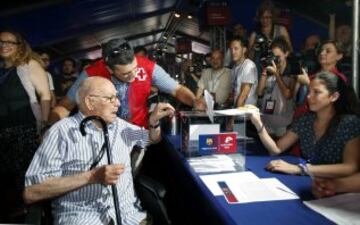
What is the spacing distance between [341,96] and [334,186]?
0.68 metres

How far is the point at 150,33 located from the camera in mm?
19750

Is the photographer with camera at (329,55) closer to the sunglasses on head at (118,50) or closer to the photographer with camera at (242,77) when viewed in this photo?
the photographer with camera at (242,77)

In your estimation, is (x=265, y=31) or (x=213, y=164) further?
(x=265, y=31)

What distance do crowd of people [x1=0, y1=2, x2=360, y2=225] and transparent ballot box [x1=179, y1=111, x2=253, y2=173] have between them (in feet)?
0.45

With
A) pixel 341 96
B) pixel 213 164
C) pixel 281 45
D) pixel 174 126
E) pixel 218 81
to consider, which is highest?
pixel 281 45

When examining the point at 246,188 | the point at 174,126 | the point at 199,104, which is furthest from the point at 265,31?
the point at 246,188

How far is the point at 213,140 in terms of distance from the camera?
193 centimetres

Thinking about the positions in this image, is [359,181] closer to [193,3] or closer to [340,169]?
[340,169]

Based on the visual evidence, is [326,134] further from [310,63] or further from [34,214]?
[34,214]

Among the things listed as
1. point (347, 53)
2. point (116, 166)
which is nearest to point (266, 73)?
point (347, 53)

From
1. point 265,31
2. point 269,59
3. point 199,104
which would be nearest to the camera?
point 199,104

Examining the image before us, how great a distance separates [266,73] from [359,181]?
2015 mm

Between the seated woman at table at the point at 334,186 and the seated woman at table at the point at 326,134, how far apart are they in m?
0.23

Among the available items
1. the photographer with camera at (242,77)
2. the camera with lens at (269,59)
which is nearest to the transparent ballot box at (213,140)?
the camera with lens at (269,59)
